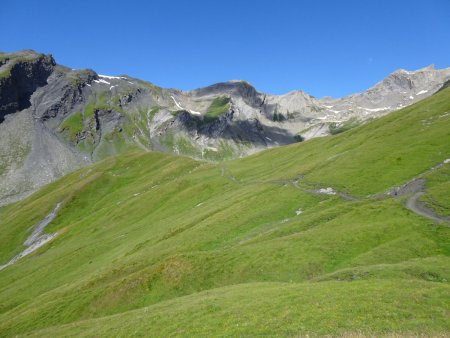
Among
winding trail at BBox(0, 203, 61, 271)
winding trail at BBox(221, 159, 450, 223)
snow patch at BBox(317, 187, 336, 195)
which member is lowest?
winding trail at BBox(221, 159, 450, 223)

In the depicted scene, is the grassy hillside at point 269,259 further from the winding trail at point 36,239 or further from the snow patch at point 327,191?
the winding trail at point 36,239

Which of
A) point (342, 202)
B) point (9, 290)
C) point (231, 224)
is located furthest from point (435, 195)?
point (9, 290)

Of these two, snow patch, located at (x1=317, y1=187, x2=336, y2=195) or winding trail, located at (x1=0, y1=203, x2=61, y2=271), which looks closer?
snow patch, located at (x1=317, y1=187, x2=336, y2=195)

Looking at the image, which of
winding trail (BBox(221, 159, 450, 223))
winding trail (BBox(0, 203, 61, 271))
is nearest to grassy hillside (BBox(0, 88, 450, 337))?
winding trail (BBox(221, 159, 450, 223))

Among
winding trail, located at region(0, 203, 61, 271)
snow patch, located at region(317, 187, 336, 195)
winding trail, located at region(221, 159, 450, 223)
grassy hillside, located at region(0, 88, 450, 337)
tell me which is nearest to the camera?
grassy hillside, located at region(0, 88, 450, 337)

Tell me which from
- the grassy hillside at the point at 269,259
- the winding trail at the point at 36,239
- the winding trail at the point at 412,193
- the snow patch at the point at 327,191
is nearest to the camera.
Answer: the grassy hillside at the point at 269,259

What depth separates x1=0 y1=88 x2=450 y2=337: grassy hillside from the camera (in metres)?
29.4

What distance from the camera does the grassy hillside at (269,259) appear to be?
96.5ft

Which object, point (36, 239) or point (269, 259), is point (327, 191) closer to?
point (269, 259)

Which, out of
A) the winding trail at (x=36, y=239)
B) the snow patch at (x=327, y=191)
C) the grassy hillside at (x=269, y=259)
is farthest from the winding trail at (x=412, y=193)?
the winding trail at (x=36, y=239)

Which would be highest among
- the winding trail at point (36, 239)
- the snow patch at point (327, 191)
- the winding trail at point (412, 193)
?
the winding trail at point (36, 239)

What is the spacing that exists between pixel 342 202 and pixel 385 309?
1895 inches

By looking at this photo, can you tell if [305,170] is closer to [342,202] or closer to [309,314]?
[342,202]

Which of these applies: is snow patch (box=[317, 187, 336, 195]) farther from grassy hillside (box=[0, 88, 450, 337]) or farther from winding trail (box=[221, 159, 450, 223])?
grassy hillside (box=[0, 88, 450, 337])
